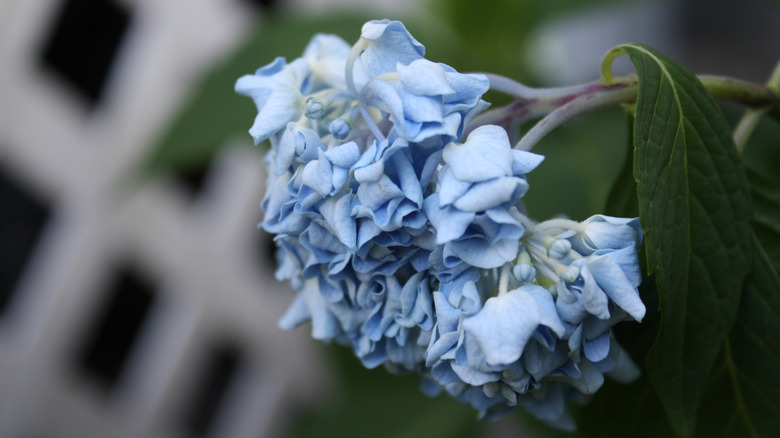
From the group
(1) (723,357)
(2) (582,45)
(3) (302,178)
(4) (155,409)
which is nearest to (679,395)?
(1) (723,357)

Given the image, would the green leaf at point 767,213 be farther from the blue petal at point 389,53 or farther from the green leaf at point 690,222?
the blue petal at point 389,53

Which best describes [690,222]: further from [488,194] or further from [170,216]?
[170,216]

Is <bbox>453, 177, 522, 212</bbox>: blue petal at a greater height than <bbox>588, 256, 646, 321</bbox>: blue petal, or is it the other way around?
<bbox>453, 177, 522, 212</bbox>: blue petal

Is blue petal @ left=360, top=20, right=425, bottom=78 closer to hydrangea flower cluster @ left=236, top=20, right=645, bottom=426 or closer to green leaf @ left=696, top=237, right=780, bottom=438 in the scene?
→ hydrangea flower cluster @ left=236, top=20, right=645, bottom=426

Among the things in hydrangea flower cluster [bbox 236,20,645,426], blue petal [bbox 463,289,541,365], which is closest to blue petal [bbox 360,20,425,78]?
hydrangea flower cluster [bbox 236,20,645,426]

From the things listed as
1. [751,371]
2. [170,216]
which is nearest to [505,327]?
[751,371]
